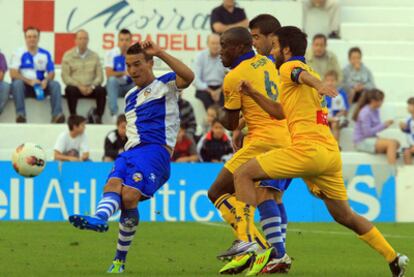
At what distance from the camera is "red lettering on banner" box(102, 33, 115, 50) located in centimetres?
2272

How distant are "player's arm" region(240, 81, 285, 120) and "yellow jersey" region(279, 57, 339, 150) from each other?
7 centimetres

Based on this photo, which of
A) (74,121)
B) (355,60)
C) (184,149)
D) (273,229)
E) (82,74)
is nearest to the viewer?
(273,229)

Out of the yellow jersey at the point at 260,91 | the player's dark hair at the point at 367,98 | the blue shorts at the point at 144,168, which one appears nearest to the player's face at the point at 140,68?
the blue shorts at the point at 144,168

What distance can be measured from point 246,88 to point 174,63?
805 mm

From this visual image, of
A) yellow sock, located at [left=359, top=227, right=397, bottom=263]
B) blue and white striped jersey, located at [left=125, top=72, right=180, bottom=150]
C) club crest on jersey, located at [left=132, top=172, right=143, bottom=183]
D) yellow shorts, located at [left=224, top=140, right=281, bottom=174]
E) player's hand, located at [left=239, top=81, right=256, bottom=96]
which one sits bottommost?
yellow sock, located at [left=359, top=227, right=397, bottom=263]

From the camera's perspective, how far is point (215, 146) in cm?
1955

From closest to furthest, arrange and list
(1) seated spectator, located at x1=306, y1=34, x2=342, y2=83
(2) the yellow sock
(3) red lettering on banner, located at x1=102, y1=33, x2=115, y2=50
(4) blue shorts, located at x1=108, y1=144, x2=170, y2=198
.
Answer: (2) the yellow sock, (4) blue shorts, located at x1=108, y1=144, x2=170, y2=198, (1) seated spectator, located at x1=306, y1=34, x2=342, y2=83, (3) red lettering on banner, located at x1=102, y1=33, x2=115, y2=50

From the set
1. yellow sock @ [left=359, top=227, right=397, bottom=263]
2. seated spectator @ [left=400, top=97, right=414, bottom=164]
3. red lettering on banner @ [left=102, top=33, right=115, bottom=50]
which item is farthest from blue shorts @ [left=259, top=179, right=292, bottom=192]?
red lettering on banner @ [left=102, top=33, right=115, bottom=50]

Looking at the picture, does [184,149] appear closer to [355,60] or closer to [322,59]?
[322,59]

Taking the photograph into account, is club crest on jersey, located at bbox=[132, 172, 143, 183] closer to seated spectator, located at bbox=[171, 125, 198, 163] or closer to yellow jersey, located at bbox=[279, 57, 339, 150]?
yellow jersey, located at bbox=[279, 57, 339, 150]

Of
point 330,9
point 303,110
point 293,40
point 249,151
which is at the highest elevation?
point 293,40

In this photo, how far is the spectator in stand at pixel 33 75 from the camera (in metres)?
20.8

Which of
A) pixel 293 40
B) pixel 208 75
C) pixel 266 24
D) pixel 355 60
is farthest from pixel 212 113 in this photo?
pixel 293 40

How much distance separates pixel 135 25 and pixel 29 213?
535 cm
